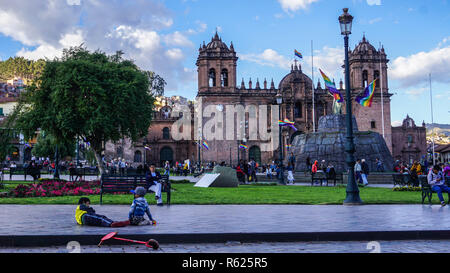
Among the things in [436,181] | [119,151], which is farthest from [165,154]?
[436,181]

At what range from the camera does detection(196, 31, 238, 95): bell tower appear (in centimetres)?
5238

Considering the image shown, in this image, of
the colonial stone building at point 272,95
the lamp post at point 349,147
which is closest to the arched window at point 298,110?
the colonial stone building at point 272,95

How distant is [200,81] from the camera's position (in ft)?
174

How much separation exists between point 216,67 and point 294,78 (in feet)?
32.1

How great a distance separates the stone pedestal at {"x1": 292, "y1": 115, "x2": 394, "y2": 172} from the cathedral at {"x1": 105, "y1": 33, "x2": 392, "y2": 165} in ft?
67.0

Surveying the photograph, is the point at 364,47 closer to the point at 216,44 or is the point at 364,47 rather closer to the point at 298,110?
the point at 298,110

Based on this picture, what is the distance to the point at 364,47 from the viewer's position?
56.5 metres

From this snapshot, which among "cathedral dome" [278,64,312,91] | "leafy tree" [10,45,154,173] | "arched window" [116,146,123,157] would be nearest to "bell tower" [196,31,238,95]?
"cathedral dome" [278,64,312,91]

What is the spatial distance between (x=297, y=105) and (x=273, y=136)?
5.87 m

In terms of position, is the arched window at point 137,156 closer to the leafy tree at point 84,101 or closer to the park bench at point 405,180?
the leafy tree at point 84,101

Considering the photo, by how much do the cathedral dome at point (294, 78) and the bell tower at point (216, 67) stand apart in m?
6.59

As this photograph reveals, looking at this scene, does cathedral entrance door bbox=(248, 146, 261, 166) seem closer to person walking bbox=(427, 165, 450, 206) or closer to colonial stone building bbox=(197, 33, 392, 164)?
colonial stone building bbox=(197, 33, 392, 164)
